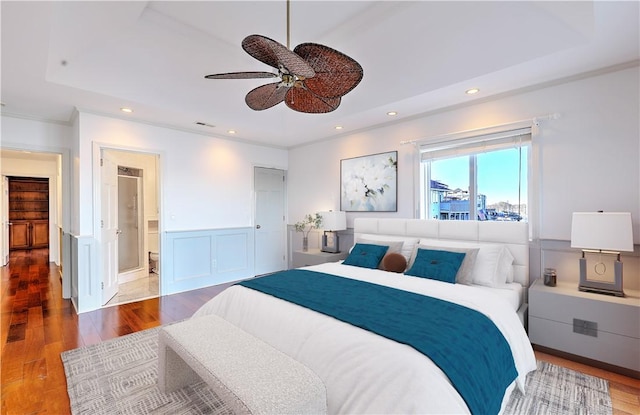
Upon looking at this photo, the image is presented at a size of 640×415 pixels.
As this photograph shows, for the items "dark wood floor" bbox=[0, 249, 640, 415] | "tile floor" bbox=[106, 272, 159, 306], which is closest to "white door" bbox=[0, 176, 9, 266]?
"dark wood floor" bbox=[0, 249, 640, 415]

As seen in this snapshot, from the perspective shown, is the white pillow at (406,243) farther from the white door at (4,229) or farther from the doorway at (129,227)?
the white door at (4,229)

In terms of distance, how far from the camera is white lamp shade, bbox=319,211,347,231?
4.57 meters

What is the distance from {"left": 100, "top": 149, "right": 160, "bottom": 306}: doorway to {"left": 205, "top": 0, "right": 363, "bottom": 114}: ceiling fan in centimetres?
314

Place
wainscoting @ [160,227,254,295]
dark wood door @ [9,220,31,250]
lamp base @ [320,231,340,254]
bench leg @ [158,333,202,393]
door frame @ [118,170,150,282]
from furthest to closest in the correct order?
dark wood door @ [9,220,31,250], door frame @ [118,170,150,282], lamp base @ [320,231,340,254], wainscoting @ [160,227,254,295], bench leg @ [158,333,202,393]

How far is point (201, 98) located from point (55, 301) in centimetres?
347

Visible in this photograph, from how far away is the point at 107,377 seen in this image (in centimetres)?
226

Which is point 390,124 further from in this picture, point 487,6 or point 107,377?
point 107,377

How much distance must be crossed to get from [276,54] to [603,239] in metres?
2.91

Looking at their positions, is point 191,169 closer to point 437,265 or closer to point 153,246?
point 153,246

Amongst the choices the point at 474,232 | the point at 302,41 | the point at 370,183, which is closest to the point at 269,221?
the point at 370,183

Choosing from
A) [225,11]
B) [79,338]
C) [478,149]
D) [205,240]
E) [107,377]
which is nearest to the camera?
Answer: [107,377]

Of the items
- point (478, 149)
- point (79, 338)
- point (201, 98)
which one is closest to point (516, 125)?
point (478, 149)

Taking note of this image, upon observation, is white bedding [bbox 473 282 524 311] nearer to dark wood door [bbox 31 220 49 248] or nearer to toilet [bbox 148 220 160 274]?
toilet [bbox 148 220 160 274]

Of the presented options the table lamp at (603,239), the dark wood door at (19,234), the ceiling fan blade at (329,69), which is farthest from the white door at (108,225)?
Answer: the dark wood door at (19,234)
